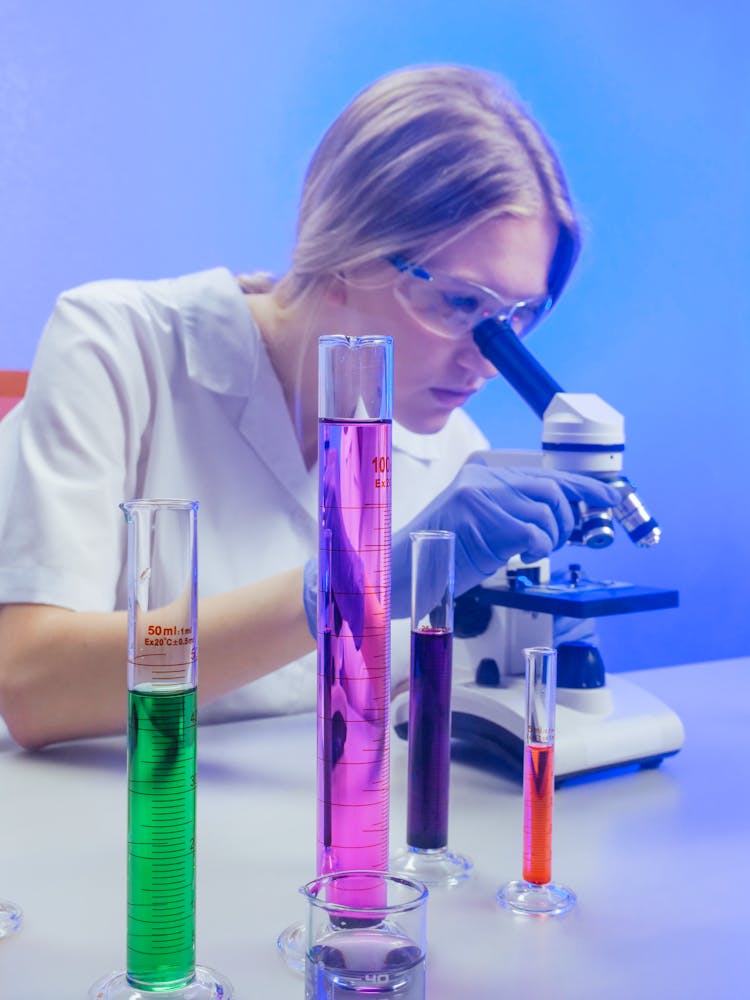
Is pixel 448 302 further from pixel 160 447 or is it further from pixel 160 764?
pixel 160 764

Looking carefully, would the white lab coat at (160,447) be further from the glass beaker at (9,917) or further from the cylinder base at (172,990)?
the cylinder base at (172,990)

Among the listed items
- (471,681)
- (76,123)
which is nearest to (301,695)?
(471,681)

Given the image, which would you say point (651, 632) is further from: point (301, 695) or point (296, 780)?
point (296, 780)

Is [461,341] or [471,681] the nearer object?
[471,681]

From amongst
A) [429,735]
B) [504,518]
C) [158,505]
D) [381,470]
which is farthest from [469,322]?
[158,505]

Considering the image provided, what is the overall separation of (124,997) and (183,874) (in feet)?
0.28

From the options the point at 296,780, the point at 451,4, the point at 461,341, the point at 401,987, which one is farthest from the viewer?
the point at 451,4

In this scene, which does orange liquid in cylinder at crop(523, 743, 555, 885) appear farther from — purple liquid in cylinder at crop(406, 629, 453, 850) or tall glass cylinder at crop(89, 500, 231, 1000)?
tall glass cylinder at crop(89, 500, 231, 1000)

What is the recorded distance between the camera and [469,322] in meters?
1.58

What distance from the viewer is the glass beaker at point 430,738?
0.96 metres

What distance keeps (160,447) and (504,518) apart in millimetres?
633

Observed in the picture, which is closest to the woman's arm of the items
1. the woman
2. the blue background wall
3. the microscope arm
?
the woman

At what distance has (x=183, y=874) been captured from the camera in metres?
0.71

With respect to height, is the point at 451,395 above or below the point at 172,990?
above
